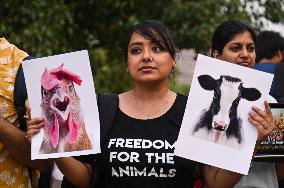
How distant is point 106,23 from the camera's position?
739 cm

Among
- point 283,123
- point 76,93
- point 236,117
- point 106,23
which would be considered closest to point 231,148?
point 236,117

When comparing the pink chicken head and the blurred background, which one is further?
the blurred background

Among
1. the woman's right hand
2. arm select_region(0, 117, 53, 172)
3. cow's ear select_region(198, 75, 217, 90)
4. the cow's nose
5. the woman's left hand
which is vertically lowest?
arm select_region(0, 117, 53, 172)

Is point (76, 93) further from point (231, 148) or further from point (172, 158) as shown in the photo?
point (231, 148)

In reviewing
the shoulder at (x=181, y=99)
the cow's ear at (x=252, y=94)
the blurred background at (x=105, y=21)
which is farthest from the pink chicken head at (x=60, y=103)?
the blurred background at (x=105, y=21)

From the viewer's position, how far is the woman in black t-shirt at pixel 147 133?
7.70 ft

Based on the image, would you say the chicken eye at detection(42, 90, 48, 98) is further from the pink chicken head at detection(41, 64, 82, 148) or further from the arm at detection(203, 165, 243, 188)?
the arm at detection(203, 165, 243, 188)

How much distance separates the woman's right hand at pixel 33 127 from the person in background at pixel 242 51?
0.91m

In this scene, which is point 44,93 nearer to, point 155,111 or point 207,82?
point 155,111

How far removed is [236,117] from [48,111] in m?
0.70

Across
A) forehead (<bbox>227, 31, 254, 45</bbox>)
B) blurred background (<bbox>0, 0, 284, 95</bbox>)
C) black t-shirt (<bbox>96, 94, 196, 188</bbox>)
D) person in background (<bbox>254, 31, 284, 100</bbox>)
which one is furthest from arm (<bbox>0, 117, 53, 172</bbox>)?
blurred background (<bbox>0, 0, 284, 95</bbox>)

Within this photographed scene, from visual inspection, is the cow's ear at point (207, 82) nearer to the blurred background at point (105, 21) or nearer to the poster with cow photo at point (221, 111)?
the poster with cow photo at point (221, 111)

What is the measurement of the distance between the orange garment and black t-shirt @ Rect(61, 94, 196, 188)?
0.32m

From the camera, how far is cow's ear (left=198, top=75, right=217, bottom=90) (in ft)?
7.77
